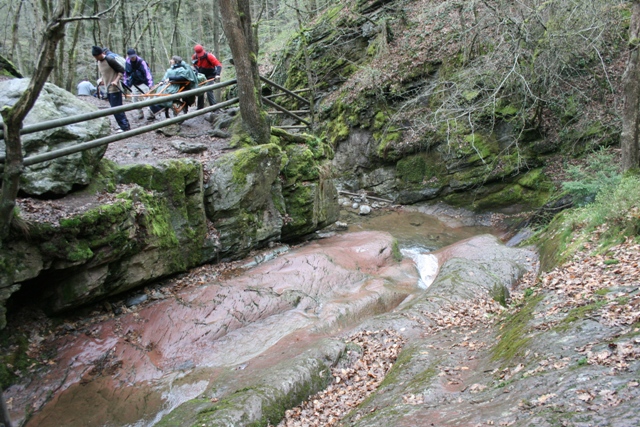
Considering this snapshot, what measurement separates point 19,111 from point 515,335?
6347 mm

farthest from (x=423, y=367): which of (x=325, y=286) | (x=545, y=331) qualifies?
(x=325, y=286)

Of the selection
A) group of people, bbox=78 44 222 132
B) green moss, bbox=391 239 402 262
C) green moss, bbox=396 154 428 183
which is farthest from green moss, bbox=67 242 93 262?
green moss, bbox=396 154 428 183

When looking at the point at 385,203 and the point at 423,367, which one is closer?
→ the point at 423,367

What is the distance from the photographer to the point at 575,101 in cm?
1413

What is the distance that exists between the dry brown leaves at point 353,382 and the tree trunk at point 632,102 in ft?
23.5

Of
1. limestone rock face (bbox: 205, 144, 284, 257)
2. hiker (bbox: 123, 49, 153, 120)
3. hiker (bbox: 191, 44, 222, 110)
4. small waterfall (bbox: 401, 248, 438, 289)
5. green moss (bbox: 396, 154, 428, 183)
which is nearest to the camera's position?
limestone rock face (bbox: 205, 144, 284, 257)

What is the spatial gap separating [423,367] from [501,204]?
11.8 meters

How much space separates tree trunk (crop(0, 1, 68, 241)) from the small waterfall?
318 inches

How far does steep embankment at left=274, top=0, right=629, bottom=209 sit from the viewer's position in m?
12.2

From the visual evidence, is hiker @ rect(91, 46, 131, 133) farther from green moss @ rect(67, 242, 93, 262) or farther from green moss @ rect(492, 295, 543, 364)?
green moss @ rect(492, 295, 543, 364)

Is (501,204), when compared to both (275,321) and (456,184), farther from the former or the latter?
(275,321)

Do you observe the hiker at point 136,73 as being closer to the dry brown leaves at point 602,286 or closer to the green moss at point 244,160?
the green moss at point 244,160

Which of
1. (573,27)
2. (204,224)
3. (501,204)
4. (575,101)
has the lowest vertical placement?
(501,204)

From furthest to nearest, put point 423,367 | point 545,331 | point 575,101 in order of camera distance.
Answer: point 575,101
point 423,367
point 545,331
